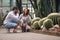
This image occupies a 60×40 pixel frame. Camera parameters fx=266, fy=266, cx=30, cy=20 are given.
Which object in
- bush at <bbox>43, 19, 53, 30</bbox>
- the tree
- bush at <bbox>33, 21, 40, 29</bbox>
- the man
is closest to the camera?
bush at <bbox>43, 19, 53, 30</bbox>

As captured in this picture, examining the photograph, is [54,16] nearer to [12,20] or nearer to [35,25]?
[35,25]

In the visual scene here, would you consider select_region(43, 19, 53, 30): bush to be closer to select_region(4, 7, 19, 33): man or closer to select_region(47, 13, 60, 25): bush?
select_region(47, 13, 60, 25): bush

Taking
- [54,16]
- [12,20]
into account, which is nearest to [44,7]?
[54,16]

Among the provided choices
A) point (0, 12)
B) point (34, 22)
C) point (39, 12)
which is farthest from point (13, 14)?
point (0, 12)

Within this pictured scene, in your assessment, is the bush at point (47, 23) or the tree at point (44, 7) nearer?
the bush at point (47, 23)

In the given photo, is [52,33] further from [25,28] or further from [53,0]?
[53,0]

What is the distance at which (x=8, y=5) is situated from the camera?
2656cm

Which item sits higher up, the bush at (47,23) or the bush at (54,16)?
the bush at (54,16)

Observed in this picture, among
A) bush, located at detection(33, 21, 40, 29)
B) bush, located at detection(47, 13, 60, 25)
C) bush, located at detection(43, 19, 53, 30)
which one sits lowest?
bush, located at detection(33, 21, 40, 29)

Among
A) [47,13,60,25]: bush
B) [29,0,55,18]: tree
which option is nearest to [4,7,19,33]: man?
[47,13,60,25]: bush

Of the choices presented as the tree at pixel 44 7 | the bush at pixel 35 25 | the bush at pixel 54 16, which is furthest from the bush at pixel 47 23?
the tree at pixel 44 7

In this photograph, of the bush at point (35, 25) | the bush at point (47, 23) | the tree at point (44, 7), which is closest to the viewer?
the bush at point (47, 23)

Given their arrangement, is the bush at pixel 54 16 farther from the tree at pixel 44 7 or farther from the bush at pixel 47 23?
the tree at pixel 44 7

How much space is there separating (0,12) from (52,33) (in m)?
14.3
